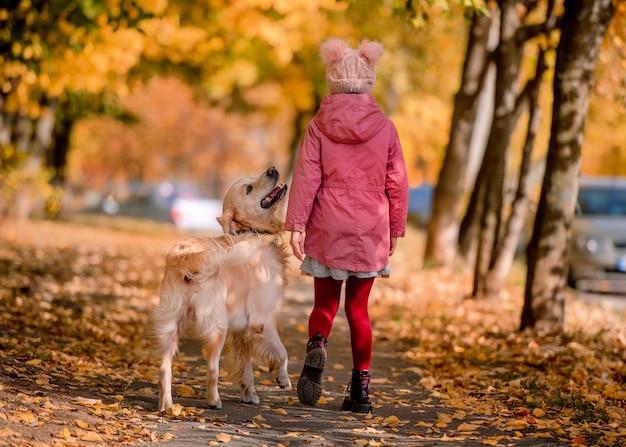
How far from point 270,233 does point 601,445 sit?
96.1 inches

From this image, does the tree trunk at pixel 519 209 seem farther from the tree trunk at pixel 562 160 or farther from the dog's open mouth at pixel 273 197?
the dog's open mouth at pixel 273 197

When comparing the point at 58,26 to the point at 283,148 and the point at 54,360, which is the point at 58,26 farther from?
the point at 283,148

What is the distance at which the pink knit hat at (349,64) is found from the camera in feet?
20.6

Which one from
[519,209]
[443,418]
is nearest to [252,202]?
[443,418]

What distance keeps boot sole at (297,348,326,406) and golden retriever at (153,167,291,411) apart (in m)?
0.31

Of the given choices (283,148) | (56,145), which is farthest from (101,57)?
(283,148)

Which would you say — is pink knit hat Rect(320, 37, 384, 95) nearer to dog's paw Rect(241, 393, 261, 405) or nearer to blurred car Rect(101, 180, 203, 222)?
dog's paw Rect(241, 393, 261, 405)

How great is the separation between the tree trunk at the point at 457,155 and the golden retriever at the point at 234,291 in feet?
32.3

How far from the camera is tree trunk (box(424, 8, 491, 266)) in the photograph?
16156 millimetres

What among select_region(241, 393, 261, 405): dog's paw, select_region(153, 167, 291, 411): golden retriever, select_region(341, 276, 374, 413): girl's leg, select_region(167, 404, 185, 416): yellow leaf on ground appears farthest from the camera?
select_region(241, 393, 261, 405): dog's paw

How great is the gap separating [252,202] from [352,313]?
959 millimetres

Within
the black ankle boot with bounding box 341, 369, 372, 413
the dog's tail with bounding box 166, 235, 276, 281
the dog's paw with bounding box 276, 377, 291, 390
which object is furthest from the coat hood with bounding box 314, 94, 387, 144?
the dog's paw with bounding box 276, 377, 291, 390

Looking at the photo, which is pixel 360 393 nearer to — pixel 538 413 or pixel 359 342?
pixel 359 342

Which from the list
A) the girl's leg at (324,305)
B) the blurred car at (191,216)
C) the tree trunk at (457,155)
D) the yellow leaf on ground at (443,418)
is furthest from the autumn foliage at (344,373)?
the blurred car at (191,216)
